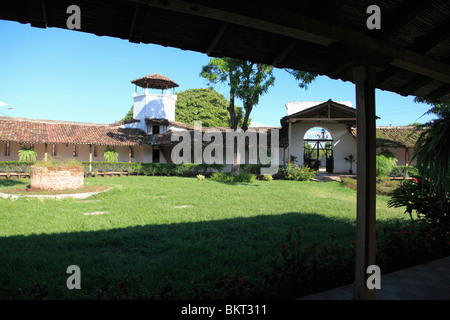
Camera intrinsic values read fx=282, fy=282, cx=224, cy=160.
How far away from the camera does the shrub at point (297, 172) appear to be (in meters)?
19.4

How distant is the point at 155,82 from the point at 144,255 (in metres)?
26.2

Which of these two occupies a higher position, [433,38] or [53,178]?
[433,38]

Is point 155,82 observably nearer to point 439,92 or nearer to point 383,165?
point 383,165

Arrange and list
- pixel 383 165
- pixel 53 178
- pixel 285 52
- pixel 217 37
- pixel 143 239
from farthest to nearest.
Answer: pixel 383 165 < pixel 53 178 < pixel 143 239 < pixel 285 52 < pixel 217 37

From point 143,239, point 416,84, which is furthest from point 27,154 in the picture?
point 416,84

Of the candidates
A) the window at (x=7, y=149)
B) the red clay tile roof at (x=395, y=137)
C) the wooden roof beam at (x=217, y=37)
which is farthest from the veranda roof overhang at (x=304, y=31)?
the window at (x=7, y=149)

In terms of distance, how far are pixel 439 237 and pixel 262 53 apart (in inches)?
161

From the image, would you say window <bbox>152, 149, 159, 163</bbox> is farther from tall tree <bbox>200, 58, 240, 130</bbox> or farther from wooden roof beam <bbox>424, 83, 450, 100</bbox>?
wooden roof beam <bbox>424, 83, 450, 100</bbox>

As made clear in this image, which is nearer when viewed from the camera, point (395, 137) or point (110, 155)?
point (395, 137)

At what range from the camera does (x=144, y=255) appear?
181 inches

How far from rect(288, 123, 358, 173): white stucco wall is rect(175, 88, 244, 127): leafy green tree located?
20.7 m

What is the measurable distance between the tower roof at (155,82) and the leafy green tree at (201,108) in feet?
42.2

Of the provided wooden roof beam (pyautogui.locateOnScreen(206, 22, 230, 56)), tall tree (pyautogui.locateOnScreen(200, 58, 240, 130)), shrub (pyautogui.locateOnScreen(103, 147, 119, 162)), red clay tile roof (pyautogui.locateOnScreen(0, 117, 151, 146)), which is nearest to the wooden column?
wooden roof beam (pyautogui.locateOnScreen(206, 22, 230, 56))
